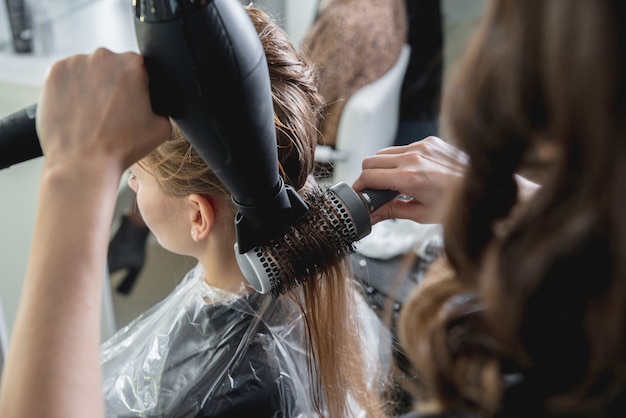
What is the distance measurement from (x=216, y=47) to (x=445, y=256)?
0.78 ft

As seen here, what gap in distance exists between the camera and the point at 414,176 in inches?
31.4

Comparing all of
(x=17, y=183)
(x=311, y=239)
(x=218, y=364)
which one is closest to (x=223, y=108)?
(x=311, y=239)

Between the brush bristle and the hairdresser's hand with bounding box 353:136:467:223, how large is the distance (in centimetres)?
7

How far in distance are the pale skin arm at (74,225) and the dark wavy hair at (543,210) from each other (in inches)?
10.2

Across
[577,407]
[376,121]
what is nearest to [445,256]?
[577,407]

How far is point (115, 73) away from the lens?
527mm

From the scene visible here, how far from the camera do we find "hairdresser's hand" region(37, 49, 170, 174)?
519 millimetres

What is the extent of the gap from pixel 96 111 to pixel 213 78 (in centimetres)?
10

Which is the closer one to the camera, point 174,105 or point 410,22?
point 174,105

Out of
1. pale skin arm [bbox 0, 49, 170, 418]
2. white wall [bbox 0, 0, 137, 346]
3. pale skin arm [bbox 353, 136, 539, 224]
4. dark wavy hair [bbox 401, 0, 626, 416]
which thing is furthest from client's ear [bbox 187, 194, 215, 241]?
white wall [bbox 0, 0, 137, 346]

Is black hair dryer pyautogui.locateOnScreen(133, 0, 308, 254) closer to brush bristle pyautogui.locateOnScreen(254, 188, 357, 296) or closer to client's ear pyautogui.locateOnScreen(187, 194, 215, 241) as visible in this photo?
brush bristle pyautogui.locateOnScreen(254, 188, 357, 296)

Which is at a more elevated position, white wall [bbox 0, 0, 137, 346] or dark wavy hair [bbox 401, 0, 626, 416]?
dark wavy hair [bbox 401, 0, 626, 416]

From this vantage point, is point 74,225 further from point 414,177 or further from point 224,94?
point 414,177

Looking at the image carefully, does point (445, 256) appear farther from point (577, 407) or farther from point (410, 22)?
point (410, 22)
